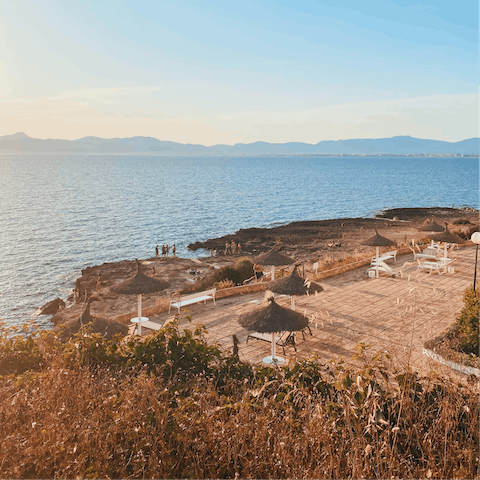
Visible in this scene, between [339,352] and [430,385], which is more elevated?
[430,385]

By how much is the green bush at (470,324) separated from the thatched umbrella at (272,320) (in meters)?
3.21

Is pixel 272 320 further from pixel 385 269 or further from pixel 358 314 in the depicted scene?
pixel 385 269

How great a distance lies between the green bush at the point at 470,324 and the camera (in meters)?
8.16

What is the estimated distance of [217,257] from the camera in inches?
1237

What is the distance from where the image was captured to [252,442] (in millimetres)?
2920

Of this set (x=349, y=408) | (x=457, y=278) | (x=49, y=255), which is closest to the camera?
(x=349, y=408)

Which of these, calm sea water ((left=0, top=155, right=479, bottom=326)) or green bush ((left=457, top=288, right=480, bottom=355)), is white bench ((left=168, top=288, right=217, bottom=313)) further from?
calm sea water ((left=0, top=155, right=479, bottom=326))

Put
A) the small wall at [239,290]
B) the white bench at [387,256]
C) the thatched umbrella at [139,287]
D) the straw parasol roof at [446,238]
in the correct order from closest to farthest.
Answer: the thatched umbrella at [139,287] → the small wall at [239,290] → the straw parasol roof at [446,238] → the white bench at [387,256]

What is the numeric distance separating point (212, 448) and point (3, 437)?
1.48 metres

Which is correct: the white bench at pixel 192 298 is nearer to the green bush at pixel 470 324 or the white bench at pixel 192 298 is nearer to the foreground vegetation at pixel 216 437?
the green bush at pixel 470 324

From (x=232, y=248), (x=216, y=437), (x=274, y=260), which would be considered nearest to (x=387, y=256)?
(x=274, y=260)

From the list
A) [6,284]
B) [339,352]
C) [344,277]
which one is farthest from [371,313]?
[6,284]

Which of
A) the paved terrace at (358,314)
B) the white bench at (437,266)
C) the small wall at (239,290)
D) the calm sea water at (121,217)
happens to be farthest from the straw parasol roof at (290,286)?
the calm sea water at (121,217)

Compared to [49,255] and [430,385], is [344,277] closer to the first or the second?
[430,385]
